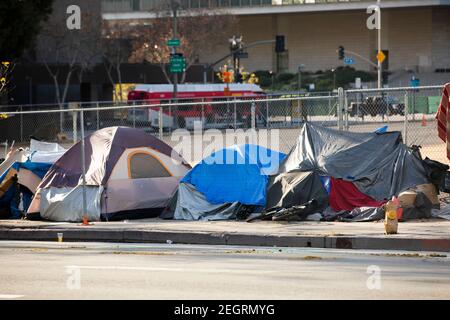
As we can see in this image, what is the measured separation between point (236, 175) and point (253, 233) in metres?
2.59

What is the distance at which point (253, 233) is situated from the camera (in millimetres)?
15594

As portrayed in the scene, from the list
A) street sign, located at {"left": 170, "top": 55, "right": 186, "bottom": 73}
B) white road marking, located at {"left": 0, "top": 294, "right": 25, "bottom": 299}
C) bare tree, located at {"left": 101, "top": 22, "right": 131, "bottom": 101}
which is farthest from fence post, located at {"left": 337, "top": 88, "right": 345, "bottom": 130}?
bare tree, located at {"left": 101, "top": 22, "right": 131, "bottom": 101}

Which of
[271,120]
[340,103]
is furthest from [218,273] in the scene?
[271,120]

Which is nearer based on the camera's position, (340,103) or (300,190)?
(300,190)

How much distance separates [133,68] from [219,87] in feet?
56.9

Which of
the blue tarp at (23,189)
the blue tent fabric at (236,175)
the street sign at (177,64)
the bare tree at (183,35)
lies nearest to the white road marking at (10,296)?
the blue tent fabric at (236,175)

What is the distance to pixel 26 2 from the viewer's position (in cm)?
4797

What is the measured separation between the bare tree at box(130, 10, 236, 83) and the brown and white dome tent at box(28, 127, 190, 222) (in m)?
59.7

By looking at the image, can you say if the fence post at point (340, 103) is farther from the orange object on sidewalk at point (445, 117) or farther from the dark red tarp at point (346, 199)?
the orange object on sidewalk at point (445, 117)

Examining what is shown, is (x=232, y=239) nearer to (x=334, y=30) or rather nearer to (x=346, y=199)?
(x=346, y=199)

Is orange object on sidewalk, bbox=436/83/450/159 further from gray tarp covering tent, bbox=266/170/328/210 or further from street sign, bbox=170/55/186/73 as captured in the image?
street sign, bbox=170/55/186/73

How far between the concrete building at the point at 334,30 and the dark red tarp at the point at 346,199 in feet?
237

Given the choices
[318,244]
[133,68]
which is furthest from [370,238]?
[133,68]

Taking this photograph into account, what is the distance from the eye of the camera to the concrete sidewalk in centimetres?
1459
